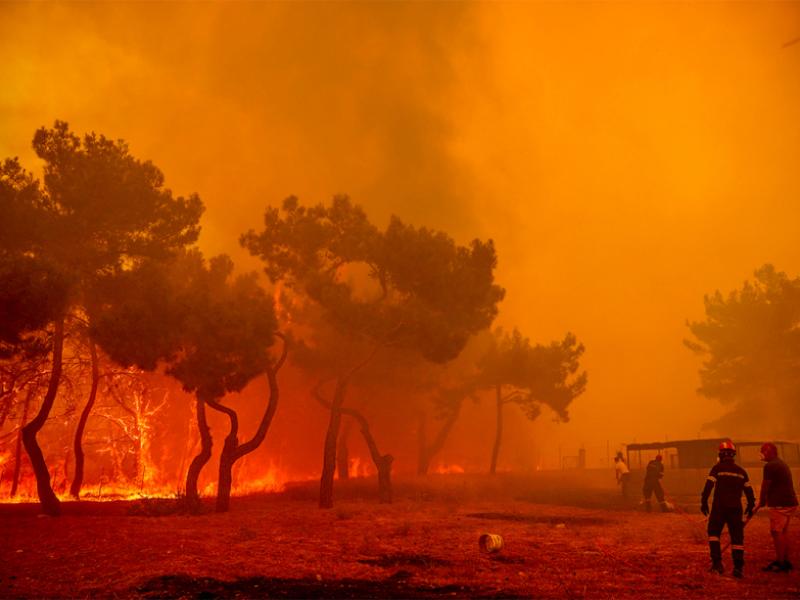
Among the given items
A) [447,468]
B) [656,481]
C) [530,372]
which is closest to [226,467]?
[656,481]

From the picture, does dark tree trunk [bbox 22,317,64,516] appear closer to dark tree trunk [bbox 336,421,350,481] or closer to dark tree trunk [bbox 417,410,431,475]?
dark tree trunk [bbox 336,421,350,481]

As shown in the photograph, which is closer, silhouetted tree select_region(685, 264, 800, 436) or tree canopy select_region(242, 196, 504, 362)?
tree canopy select_region(242, 196, 504, 362)

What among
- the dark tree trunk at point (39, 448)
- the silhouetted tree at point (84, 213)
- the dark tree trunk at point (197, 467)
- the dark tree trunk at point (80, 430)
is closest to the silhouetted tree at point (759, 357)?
the dark tree trunk at point (197, 467)

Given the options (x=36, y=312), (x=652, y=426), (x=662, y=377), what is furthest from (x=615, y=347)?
(x=36, y=312)

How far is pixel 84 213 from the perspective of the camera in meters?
20.7

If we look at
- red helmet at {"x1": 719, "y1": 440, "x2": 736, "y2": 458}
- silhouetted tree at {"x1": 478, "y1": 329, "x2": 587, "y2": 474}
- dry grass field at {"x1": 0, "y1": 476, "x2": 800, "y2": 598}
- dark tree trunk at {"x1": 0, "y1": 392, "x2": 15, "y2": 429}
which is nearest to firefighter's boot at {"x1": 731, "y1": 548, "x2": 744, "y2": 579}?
dry grass field at {"x1": 0, "y1": 476, "x2": 800, "y2": 598}

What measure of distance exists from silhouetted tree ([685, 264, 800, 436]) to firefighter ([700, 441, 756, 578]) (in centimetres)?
4385

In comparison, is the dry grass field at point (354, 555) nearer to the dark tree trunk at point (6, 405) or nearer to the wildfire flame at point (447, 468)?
the dark tree trunk at point (6, 405)

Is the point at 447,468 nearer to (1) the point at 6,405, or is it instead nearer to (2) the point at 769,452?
(1) the point at 6,405

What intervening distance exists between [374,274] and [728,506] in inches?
719

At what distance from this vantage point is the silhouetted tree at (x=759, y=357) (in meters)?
48.4

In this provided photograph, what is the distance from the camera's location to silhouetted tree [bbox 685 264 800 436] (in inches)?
1906

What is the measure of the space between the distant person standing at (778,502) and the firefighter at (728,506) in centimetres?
44

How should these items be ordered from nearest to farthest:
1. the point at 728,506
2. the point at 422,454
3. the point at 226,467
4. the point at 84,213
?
1. the point at 728,506
2. the point at 84,213
3. the point at 226,467
4. the point at 422,454
